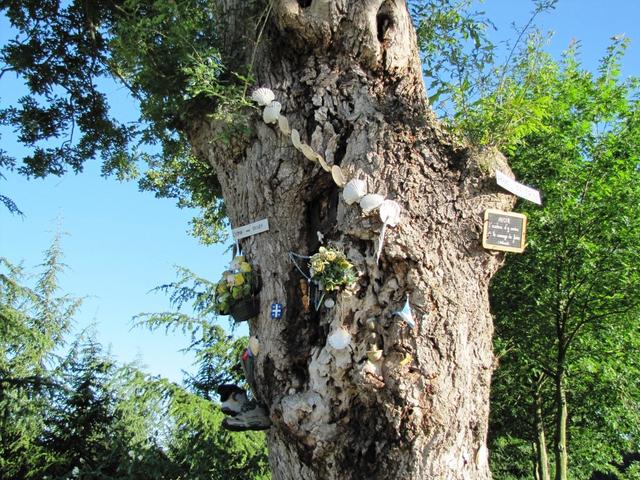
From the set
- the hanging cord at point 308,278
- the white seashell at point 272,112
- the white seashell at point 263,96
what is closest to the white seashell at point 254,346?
the hanging cord at point 308,278

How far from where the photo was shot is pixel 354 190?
3.34 m

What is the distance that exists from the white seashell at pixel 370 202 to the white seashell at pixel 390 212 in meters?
0.03

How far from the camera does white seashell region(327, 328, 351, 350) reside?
3178 millimetres

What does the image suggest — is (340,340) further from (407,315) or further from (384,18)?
(384,18)

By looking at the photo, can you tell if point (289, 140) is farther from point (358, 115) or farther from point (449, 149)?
point (449, 149)

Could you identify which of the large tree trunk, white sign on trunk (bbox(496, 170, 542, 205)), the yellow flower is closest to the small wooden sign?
the large tree trunk

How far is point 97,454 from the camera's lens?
20.8ft

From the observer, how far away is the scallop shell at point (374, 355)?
10.3 feet

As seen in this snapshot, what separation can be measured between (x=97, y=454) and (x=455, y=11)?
565cm

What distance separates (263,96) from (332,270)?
4.24 feet

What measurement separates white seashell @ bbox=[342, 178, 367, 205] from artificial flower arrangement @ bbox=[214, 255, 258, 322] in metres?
0.84

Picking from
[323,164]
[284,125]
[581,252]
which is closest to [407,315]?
[323,164]

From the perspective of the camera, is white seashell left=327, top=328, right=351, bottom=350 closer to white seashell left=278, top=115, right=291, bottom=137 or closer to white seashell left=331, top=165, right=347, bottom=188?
white seashell left=331, top=165, right=347, bottom=188

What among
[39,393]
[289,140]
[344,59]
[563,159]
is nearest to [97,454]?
[39,393]
